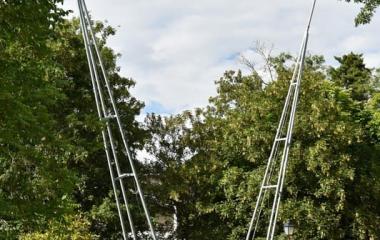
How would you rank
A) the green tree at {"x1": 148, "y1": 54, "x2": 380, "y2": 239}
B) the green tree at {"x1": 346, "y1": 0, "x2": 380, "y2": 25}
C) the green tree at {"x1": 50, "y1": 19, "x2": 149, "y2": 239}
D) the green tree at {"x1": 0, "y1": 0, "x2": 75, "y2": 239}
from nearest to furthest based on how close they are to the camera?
the green tree at {"x1": 0, "y1": 0, "x2": 75, "y2": 239} → the green tree at {"x1": 346, "y1": 0, "x2": 380, "y2": 25} → the green tree at {"x1": 50, "y1": 19, "x2": 149, "y2": 239} → the green tree at {"x1": 148, "y1": 54, "x2": 380, "y2": 239}

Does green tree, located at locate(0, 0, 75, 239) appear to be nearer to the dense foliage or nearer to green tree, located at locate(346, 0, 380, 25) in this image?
Result: green tree, located at locate(346, 0, 380, 25)

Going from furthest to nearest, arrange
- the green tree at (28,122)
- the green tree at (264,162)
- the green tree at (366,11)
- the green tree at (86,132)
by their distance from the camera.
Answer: the green tree at (264,162)
the green tree at (86,132)
the green tree at (366,11)
the green tree at (28,122)

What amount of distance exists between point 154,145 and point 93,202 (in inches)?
118

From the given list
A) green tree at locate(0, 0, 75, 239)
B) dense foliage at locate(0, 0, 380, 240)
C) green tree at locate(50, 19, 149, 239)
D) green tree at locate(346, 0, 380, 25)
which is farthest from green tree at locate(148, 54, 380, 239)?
green tree at locate(0, 0, 75, 239)

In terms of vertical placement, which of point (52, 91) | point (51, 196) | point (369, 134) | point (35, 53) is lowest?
point (51, 196)

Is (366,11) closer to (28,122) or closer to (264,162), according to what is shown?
(28,122)

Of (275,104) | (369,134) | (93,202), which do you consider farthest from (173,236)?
(369,134)

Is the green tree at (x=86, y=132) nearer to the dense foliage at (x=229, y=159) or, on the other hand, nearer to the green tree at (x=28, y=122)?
the dense foliage at (x=229, y=159)

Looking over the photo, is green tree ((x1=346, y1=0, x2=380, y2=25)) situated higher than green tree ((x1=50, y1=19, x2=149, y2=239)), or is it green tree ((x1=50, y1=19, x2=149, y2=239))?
green tree ((x1=50, y1=19, x2=149, y2=239))

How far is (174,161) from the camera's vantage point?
1678cm

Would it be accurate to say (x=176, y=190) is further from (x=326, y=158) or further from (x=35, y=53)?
(x=35, y=53)

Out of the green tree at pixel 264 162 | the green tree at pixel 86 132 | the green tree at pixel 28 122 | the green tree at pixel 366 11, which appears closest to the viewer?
the green tree at pixel 28 122

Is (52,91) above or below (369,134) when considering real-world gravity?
below

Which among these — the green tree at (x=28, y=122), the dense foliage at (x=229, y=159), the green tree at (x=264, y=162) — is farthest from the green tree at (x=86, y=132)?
the green tree at (x=28, y=122)
